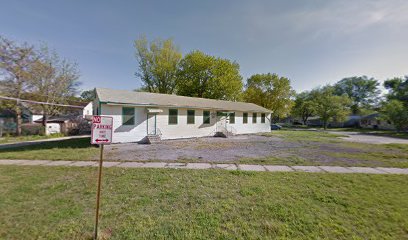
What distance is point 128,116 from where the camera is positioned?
1299cm

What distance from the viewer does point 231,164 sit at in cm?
741

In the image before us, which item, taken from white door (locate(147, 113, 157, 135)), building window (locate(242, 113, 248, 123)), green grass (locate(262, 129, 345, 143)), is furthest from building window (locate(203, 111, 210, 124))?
green grass (locate(262, 129, 345, 143))

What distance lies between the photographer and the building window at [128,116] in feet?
42.0

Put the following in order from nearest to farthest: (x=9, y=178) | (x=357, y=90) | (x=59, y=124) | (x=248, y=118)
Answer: (x=9, y=178)
(x=59, y=124)
(x=248, y=118)
(x=357, y=90)

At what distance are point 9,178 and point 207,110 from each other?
14.7 meters

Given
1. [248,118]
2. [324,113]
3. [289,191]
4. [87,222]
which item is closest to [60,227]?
[87,222]

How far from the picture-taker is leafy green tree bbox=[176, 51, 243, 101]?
101ft

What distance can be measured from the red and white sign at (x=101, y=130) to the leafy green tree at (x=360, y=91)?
78707 mm

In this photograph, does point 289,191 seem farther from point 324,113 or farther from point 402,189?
point 324,113

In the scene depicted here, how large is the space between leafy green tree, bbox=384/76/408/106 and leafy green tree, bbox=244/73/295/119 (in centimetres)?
2267

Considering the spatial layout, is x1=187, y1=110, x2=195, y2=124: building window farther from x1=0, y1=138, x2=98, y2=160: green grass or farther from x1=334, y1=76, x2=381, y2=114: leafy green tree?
x1=334, y1=76, x2=381, y2=114: leafy green tree

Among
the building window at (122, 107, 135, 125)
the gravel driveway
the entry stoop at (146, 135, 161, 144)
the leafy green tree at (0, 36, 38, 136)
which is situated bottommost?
the gravel driveway

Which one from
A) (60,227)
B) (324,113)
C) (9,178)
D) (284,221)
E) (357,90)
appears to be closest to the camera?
(60,227)

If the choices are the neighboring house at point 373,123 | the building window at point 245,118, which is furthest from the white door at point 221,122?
the neighboring house at point 373,123
